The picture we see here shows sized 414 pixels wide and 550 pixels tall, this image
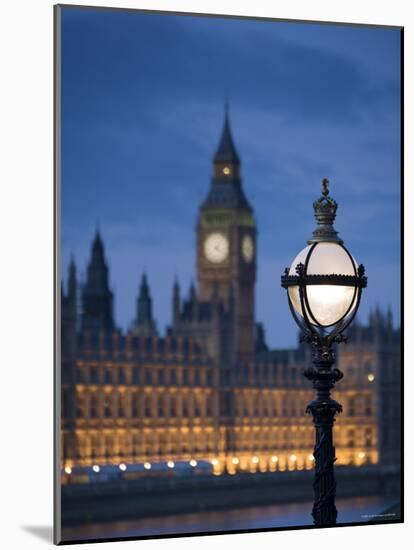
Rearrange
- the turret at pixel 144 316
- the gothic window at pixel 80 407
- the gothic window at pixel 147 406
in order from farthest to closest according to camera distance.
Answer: the gothic window at pixel 147 406 → the gothic window at pixel 80 407 → the turret at pixel 144 316

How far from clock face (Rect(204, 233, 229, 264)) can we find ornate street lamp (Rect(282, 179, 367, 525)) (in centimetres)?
1831

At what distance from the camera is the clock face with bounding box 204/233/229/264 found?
24.5 meters

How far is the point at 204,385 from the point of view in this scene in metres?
25.7

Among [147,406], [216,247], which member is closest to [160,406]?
[147,406]

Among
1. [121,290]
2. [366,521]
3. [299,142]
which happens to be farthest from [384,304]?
[121,290]

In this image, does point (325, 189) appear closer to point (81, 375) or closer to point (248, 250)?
point (81, 375)

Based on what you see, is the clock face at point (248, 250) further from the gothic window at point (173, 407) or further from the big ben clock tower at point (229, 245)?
the gothic window at point (173, 407)

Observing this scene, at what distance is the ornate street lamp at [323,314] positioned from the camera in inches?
175

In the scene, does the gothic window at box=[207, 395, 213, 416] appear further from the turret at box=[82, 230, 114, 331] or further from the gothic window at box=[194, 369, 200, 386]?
the turret at box=[82, 230, 114, 331]

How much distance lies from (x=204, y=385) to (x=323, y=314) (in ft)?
69.7

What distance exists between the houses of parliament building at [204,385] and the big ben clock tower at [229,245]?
59 millimetres

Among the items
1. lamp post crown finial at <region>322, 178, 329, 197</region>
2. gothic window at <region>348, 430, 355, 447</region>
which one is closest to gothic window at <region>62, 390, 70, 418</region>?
gothic window at <region>348, 430, 355, 447</region>

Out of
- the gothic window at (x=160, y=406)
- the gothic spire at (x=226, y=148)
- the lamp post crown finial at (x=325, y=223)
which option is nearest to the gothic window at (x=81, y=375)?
the gothic window at (x=160, y=406)

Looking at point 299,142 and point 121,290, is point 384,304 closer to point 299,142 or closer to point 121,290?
point 299,142
